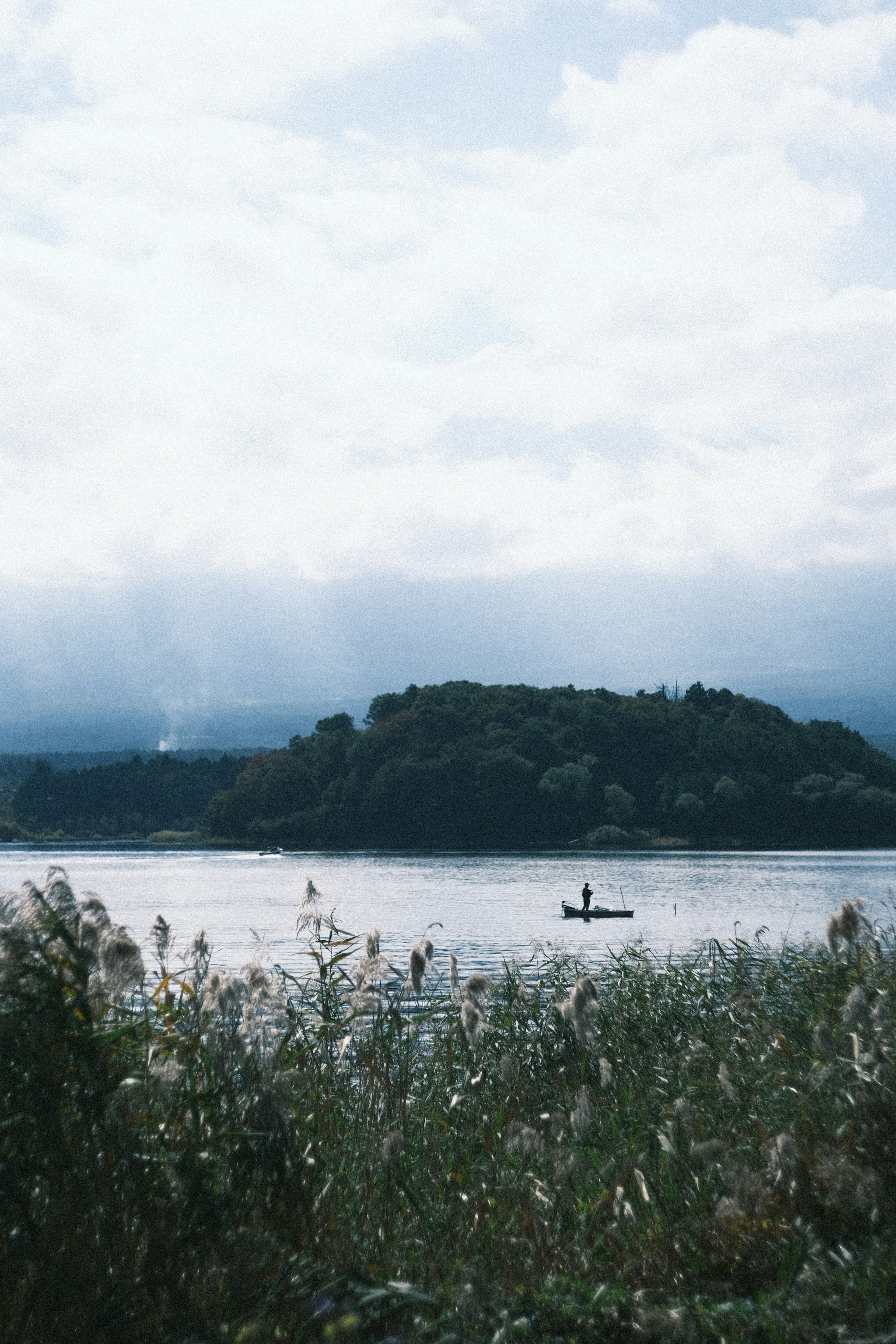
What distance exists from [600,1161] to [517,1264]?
2458 millimetres

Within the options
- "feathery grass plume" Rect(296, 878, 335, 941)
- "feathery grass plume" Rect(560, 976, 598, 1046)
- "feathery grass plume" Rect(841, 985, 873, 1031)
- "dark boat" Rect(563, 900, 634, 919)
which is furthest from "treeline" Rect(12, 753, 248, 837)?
"feathery grass plume" Rect(841, 985, 873, 1031)

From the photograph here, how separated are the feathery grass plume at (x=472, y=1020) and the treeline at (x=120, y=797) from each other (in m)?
165

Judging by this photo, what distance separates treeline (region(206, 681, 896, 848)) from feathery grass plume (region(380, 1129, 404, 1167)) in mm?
117648

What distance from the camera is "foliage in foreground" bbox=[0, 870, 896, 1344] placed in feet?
13.6

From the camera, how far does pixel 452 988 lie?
29.4ft

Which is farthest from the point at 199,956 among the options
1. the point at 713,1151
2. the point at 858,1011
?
the point at 858,1011

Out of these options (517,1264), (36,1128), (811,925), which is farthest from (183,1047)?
(811,925)

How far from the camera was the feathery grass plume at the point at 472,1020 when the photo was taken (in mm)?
6168

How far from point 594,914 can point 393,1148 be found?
186 feet

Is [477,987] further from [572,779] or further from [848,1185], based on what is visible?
[572,779]

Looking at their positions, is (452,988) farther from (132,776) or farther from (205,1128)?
(132,776)

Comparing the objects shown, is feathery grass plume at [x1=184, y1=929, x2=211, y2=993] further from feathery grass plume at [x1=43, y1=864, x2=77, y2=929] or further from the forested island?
the forested island

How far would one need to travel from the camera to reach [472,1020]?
6.23 meters

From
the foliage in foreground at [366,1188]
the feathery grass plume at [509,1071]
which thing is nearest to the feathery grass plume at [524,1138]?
the foliage in foreground at [366,1188]
